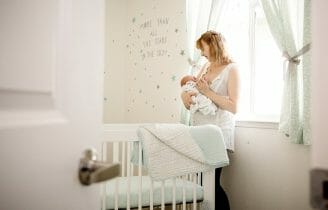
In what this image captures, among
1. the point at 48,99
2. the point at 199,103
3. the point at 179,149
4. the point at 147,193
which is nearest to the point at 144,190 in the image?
the point at 147,193

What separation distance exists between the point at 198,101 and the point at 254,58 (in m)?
0.56

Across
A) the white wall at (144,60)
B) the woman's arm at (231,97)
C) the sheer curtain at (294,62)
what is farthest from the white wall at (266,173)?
the white wall at (144,60)

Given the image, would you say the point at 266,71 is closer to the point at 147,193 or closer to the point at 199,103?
the point at 199,103

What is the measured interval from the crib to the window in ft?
2.32

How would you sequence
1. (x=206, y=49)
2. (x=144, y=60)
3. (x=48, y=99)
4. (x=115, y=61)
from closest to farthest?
(x=48, y=99)
(x=206, y=49)
(x=144, y=60)
(x=115, y=61)

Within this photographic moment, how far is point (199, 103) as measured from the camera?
91.1 inches

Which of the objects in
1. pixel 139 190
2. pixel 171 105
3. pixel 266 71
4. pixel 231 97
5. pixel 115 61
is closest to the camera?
pixel 139 190

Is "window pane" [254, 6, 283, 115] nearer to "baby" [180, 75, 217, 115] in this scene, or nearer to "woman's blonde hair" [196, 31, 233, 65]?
"woman's blonde hair" [196, 31, 233, 65]

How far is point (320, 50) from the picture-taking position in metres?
0.63

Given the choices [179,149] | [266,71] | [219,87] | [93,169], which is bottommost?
[179,149]

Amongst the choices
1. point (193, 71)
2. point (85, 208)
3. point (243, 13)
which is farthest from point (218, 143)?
point (85, 208)

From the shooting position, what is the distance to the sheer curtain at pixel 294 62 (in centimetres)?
194

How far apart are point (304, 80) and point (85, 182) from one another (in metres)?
1.60

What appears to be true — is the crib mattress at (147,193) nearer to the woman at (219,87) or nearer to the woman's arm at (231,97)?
the woman at (219,87)
